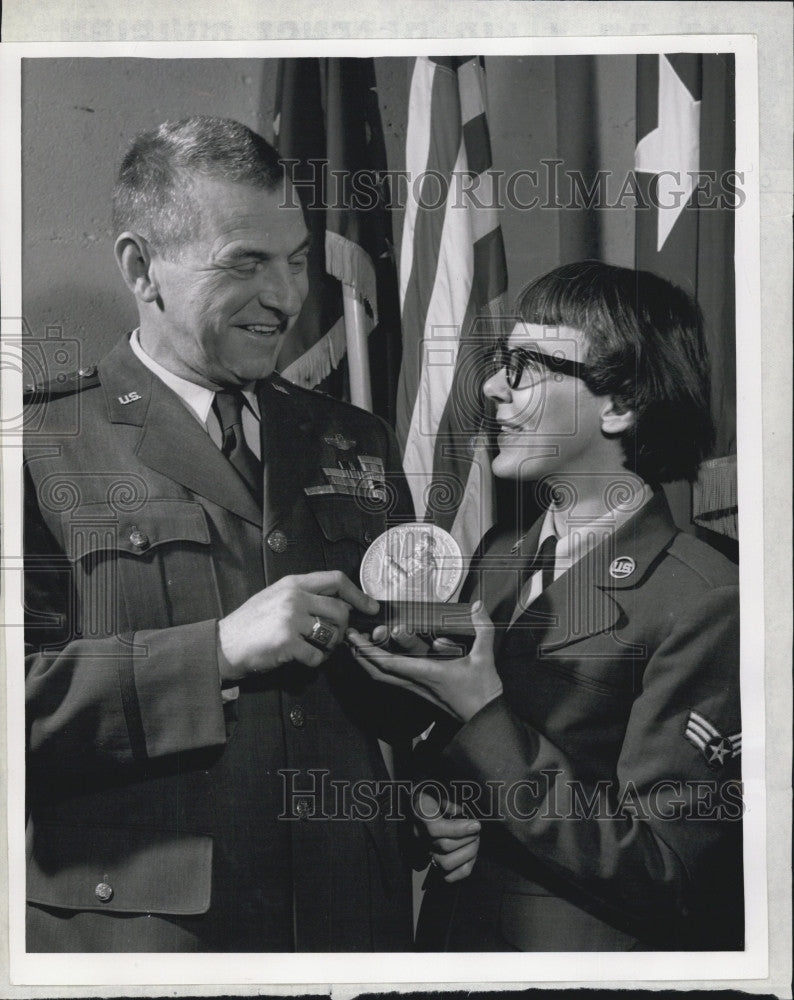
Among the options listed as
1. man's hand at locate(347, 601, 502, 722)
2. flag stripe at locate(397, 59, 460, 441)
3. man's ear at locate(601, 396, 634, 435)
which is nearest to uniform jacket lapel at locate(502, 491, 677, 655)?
Result: man's hand at locate(347, 601, 502, 722)

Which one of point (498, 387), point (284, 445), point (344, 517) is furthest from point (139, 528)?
point (498, 387)

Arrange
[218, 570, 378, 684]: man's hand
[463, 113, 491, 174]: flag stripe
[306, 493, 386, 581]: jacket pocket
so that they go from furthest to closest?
[463, 113, 491, 174]: flag stripe
[306, 493, 386, 581]: jacket pocket
[218, 570, 378, 684]: man's hand

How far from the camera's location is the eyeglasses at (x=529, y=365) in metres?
3.01

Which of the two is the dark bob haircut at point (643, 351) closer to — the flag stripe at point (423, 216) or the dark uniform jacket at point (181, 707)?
the flag stripe at point (423, 216)

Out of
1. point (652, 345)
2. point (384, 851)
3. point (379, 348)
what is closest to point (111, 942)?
point (384, 851)

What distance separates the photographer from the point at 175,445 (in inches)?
116

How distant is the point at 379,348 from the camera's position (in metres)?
3.08

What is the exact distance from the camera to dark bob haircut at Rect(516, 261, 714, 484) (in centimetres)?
301

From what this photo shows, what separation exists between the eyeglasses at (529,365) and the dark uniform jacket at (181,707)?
0.47 m

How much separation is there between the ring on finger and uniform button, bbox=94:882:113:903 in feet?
2.76

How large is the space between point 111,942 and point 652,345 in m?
2.20

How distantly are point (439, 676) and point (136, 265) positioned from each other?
4.55ft

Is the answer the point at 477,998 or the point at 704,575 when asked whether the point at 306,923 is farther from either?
the point at 704,575

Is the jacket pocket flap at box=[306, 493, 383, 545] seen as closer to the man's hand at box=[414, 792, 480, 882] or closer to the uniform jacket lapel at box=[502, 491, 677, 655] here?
the uniform jacket lapel at box=[502, 491, 677, 655]
